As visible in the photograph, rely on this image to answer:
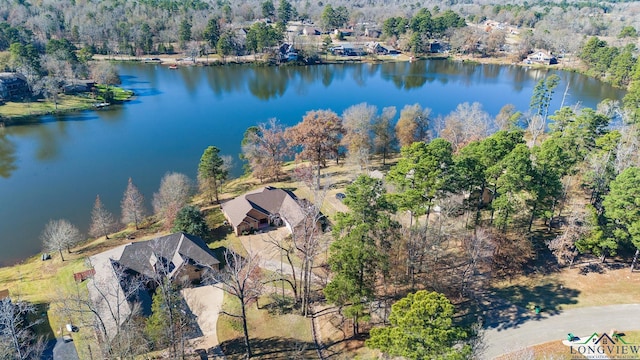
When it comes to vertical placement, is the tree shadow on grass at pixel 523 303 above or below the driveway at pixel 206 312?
above

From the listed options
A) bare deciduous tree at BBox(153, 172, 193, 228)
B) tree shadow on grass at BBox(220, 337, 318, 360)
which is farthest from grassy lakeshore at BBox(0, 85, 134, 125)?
tree shadow on grass at BBox(220, 337, 318, 360)

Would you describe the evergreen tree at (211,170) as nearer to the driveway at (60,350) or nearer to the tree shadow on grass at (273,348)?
the tree shadow on grass at (273,348)

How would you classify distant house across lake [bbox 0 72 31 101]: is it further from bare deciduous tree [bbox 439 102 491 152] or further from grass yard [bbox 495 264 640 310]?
grass yard [bbox 495 264 640 310]

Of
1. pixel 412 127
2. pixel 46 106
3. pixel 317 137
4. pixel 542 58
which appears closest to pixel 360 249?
pixel 317 137

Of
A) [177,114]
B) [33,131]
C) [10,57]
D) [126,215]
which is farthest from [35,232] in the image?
[10,57]

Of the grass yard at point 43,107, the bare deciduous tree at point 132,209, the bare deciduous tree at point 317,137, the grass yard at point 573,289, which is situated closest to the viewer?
the grass yard at point 573,289

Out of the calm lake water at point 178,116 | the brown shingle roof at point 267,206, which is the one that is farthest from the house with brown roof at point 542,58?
the brown shingle roof at point 267,206

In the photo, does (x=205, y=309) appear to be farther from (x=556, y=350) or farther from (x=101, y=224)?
(x=556, y=350)
